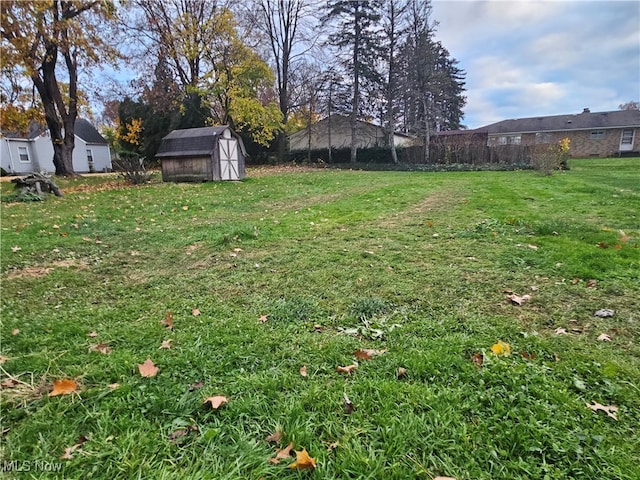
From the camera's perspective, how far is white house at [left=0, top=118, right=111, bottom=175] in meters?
26.6

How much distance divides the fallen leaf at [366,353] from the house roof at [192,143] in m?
14.5

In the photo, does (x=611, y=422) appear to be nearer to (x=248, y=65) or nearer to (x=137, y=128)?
(x=248, y=65)

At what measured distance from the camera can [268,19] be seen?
1069 inches

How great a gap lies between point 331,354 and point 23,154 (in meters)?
35.2

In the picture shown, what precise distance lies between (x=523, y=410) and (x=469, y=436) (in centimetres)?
35

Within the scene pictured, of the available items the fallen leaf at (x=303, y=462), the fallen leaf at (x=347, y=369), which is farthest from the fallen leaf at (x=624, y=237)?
the fallen leaf at (x=303, y=462)

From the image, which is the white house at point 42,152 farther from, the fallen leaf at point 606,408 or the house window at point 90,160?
the fallen leaf at point 606,408

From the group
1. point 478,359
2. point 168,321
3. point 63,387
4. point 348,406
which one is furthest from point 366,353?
point 63,387

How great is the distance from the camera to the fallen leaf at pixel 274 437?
5.31ft

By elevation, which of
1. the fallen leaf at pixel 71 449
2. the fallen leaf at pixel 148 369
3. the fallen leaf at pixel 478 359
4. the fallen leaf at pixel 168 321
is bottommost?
the fallen leaf at pixel 71 449

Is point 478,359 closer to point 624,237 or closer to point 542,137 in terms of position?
point 624,237

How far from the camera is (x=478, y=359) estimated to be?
2178mm

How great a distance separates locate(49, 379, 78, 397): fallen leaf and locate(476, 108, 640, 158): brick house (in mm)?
34897

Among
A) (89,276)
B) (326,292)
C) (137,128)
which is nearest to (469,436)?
(326,292)
